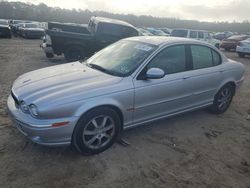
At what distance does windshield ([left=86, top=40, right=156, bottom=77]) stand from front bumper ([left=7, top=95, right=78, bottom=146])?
117 centimetres

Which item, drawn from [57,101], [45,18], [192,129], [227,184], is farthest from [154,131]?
[45,18]

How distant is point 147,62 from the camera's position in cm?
425

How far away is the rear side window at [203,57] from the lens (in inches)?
197

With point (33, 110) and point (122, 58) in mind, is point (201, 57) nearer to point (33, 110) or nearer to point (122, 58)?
point (122, 58)

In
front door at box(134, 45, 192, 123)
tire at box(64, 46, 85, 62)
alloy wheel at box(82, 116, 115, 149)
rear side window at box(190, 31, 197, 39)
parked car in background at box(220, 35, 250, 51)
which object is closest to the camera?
alloy wheel at box(82, 116, 115, 149)

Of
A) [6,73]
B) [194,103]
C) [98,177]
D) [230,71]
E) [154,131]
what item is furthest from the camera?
[6,73]

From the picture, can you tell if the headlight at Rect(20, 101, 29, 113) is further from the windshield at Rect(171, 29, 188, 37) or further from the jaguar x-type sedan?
the windshield at Rect(171, 29, 188, 37)

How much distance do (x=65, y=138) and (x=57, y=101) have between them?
0.51 meters

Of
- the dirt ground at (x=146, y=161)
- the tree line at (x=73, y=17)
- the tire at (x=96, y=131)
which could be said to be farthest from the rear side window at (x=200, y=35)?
the tree line at (x=73, y=17)

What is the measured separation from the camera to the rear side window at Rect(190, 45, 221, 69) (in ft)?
16.5

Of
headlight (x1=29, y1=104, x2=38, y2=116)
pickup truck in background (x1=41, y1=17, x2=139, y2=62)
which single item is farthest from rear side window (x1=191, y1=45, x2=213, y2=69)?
pickup truck in background (x1=41, y1=17, x2=139, y2=62)

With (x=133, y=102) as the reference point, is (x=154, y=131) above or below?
below

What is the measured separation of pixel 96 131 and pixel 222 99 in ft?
10.4

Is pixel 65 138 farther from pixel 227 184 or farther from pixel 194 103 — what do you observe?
pixel 194 103
